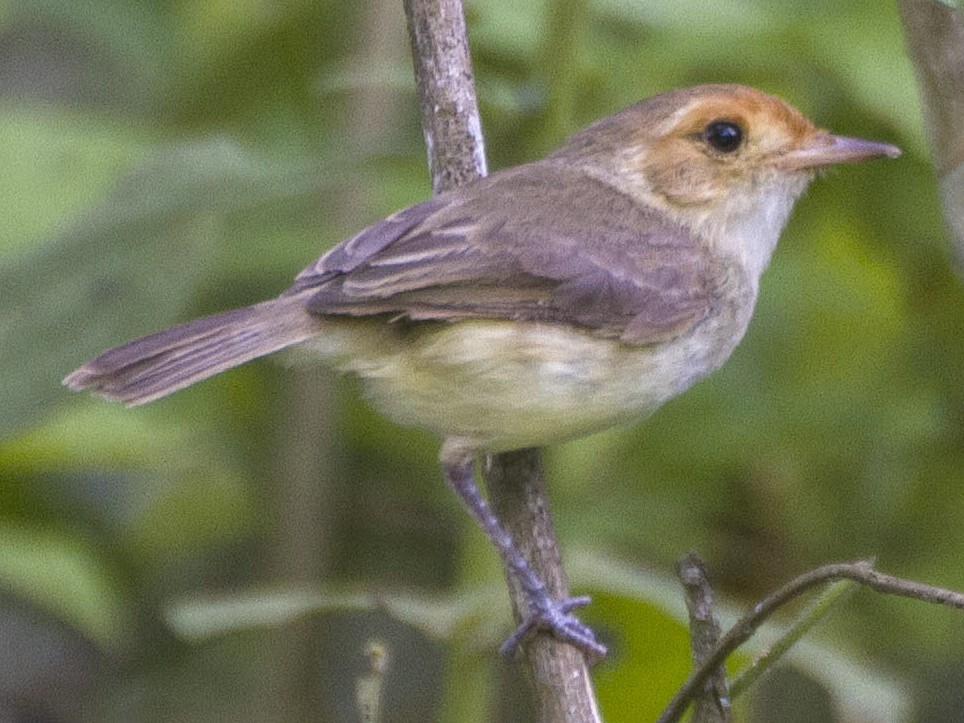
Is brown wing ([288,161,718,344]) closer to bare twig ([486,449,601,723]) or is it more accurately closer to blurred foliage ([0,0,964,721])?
blurred foliage ([0,0,964,721])

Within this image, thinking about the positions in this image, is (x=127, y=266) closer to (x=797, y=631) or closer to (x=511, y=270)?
(x=511, y=270)

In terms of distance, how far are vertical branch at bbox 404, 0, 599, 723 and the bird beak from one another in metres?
0.74

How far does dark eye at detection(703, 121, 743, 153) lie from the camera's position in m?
3.65

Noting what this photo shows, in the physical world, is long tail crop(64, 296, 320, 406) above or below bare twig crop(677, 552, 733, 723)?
above

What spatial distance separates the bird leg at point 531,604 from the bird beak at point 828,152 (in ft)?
3.74

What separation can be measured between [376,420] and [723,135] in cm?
135

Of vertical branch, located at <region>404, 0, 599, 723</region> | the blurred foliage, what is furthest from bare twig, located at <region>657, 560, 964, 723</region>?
the blurred foliage

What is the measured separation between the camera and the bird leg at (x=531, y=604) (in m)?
2.91

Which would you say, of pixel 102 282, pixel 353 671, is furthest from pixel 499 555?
pixel 353 671

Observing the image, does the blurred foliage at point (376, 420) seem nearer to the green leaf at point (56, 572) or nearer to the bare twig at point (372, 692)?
the green leaf at point (56, 572)

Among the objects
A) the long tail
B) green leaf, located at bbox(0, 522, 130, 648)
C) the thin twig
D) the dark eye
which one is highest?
the dark eye

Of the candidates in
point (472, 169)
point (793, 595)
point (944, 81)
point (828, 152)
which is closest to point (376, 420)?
point (472, 169)

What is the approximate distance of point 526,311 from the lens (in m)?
3.29

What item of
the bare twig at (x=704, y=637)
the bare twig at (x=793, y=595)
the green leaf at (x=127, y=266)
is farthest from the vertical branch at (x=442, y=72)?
the bare twig at (x=793, y=595)
